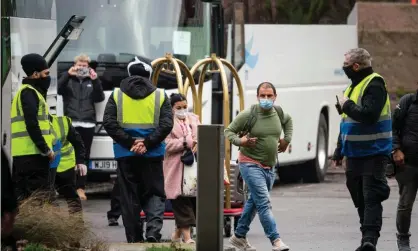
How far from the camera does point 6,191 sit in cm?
684

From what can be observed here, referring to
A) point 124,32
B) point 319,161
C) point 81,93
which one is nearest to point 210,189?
point 81,93

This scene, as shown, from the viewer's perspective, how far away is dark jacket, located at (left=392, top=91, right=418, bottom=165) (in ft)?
40.6

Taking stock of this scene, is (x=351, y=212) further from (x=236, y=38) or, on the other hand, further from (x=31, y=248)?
(x=31, y=248)

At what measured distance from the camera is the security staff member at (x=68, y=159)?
14195 millimetres

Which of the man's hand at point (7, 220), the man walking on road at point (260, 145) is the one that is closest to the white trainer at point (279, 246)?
the man walking on road at point (260, 145)

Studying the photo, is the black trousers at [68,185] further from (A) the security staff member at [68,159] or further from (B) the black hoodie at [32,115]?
(B) the black hoodie at [32,115]

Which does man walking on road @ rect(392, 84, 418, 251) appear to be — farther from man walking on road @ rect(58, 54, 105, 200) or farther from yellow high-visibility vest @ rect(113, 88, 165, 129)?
man walking on road @ rect(58, 54, 105, 200)

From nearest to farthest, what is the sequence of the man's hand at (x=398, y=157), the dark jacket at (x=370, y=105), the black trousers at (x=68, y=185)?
the dark jacket at (x=370, y=105) → the man's hand at (x=398, y=157) → the black trousers at (x=68, y=185)

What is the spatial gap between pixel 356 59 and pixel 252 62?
391 inches

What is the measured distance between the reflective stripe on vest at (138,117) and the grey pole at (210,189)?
9.95 ft

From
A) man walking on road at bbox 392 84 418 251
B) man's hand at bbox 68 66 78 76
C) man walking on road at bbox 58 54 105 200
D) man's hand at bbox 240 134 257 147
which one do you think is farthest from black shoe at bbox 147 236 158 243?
man's hand at bbox 68 66 78 76

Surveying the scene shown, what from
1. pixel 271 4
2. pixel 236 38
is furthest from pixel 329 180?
pixel 271 4

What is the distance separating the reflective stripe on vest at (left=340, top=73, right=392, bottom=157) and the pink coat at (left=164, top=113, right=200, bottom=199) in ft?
6.07

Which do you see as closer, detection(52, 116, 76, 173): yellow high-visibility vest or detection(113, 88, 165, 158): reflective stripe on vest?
detection(113, 88, 165, 158): reflective stripe on vest
